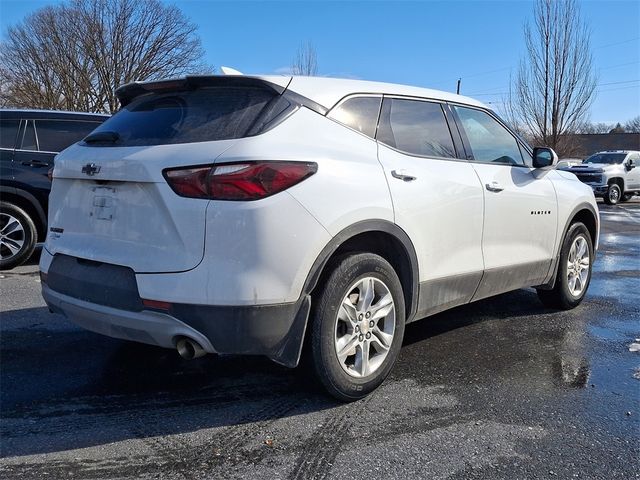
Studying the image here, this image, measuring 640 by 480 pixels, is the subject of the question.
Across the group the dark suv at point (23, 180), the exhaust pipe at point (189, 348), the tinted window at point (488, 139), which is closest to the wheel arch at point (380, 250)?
the exhaust pipe at point (189, 348)

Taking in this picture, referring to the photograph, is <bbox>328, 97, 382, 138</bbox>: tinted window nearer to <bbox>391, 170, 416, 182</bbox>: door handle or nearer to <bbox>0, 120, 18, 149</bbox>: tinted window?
<bbox>391, 170, 416, 182</bbox>: door handle

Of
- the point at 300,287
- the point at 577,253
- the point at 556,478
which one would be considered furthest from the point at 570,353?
the point at 300,287

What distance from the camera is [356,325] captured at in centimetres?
328

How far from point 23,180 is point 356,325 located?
524cm

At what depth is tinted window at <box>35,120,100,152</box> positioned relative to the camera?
710cm

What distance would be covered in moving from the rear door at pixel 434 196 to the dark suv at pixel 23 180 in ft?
15.9

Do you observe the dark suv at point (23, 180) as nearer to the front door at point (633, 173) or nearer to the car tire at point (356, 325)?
the car tire at point (356, 325)

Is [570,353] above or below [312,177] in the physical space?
below

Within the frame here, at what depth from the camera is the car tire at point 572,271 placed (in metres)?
5.20

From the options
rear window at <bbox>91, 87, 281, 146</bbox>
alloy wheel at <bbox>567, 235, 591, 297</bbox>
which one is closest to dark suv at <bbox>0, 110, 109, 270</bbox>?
rear window at <bbox>91, 87, 281, 146</bbox>

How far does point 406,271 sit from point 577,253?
2.64 metres

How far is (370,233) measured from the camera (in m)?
3.35

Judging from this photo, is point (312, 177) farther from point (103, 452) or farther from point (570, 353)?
point (570, 353)

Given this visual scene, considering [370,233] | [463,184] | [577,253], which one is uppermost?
[463,184]
